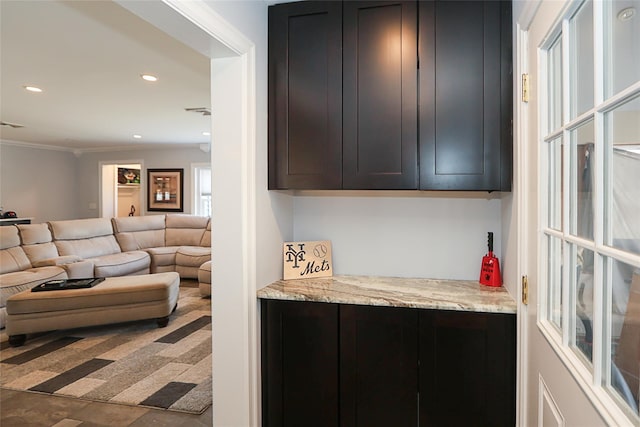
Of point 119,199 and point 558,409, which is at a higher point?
point 119,199

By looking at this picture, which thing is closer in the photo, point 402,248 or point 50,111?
point 402,248

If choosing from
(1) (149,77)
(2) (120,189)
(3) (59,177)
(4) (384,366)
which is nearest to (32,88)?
(1) (149,77)

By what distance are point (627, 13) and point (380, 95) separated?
117cm

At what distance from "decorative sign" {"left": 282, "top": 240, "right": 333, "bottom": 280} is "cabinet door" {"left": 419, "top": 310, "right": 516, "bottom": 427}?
0.69m

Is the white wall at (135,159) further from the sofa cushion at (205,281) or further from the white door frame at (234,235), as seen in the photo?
the white door frame at (234,235)

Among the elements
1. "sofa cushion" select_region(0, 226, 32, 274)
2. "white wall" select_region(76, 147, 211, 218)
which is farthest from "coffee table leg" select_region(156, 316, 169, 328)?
"white wall" select_region(76, 147, 211, 218)

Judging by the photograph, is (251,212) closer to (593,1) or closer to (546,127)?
(546,127)

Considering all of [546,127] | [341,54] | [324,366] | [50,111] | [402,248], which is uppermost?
[50,111]

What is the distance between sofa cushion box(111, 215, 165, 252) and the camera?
20.6 ft

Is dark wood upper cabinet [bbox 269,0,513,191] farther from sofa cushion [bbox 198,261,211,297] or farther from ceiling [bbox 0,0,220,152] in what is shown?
sofa cushion [bbox 198,261,211,297]

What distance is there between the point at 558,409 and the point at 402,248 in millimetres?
1156

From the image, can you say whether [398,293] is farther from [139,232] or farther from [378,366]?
[139,232]

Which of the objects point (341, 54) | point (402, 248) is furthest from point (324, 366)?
point (341, 54)

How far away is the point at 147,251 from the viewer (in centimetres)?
618
